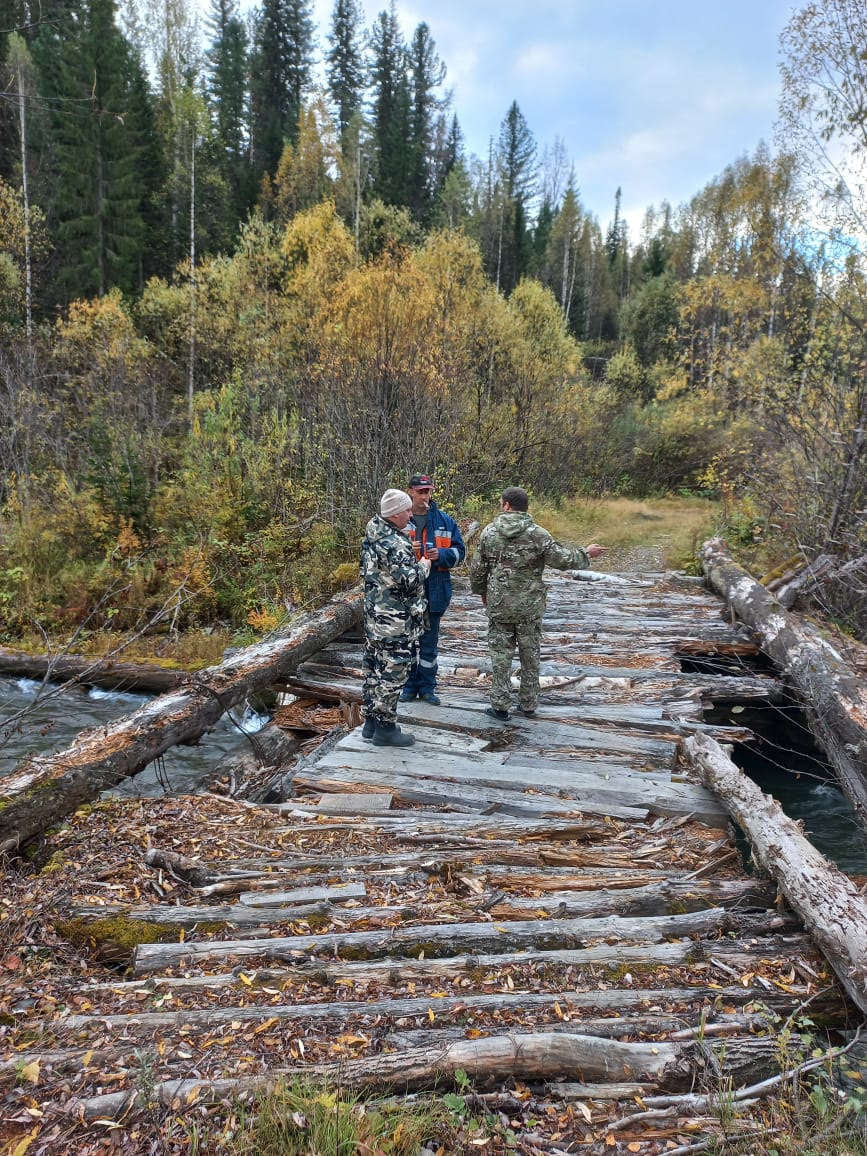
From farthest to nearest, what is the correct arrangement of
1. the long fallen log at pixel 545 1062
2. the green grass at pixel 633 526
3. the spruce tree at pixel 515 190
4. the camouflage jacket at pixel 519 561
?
the spruce tree at pixel 515 190 < the green grass at pixel 633 526 < the camouflage jacket at pixel 519 561 < the long fallen log at pixel 545 1062

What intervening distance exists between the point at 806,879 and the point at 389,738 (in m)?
3.15

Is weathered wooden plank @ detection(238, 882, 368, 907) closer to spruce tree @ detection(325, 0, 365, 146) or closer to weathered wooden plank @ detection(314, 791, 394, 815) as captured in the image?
weathered wooden plank @ detection(314, 791, 394, 815)

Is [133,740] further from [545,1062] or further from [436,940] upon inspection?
[545,1062]

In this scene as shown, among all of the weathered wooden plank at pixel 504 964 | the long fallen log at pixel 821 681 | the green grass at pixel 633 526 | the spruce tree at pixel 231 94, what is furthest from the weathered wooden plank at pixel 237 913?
the spruce tree at pixel 231 94

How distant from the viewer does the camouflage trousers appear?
5.29m

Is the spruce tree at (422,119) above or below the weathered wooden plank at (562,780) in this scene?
above

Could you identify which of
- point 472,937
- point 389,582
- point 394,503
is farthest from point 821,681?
point 472,937

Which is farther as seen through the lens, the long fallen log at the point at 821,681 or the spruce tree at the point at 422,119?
the spruce tree at the point at 422,119

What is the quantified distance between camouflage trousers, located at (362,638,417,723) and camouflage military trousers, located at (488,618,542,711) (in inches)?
33.9

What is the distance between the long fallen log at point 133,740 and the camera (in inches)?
157

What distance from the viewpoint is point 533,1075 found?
2.38 meters

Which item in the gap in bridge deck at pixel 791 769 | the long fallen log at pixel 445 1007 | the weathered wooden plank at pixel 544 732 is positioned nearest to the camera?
the long fallen log at pixel 445 1007

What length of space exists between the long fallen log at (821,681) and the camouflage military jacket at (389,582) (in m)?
3.63

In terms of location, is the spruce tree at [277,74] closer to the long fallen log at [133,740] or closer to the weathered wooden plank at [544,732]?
the long fallen log at [133,740]
